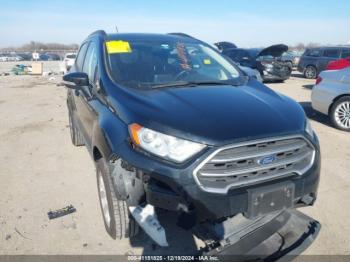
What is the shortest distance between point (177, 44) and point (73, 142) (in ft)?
9.36

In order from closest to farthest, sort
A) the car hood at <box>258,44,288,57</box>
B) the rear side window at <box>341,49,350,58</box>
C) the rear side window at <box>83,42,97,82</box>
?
the rear side window at <box>83,42,97,82</box> < the car hood at <box>258,44,288,57</box> < the rear side window at <box>341,49,350,58</box>

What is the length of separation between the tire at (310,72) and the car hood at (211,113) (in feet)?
49.0

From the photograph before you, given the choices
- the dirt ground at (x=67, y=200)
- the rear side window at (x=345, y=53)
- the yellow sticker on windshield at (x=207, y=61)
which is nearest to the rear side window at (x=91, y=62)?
the yellow sticker on windshield at (x=207, y=61)

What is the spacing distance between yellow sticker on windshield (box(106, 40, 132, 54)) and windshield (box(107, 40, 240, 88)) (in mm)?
23

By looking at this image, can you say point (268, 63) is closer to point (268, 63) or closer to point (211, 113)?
point (268, 63)

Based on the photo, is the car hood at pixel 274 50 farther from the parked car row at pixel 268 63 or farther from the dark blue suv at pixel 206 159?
the dark blue suv at pixel 206 159

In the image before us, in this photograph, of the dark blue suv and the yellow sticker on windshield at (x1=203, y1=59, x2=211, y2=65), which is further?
the yellow sticker on windshield at (x1=203, y1=59, x2=211, y2=65)

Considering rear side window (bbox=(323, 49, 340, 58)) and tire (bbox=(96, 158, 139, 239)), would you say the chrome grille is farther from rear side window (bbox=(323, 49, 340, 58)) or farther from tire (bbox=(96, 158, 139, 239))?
rear side window (bbox=(323, 49, 340, 58))

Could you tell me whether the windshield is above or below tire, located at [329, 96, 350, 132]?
above

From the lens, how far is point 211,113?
249 centimetres

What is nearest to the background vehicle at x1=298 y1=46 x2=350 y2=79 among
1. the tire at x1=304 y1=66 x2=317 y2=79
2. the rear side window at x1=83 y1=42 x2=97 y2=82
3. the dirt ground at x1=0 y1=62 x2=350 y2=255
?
the tire at x1=304 y1=66 x2=317 y2=79

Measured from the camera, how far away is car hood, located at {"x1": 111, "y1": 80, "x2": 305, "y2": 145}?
2.28 metres

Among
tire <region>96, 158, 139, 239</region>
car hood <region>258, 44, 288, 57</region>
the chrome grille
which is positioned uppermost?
car hood <region>258, 44, 288, 57</region>

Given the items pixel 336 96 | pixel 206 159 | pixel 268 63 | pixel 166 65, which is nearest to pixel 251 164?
pixel 206 159
